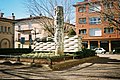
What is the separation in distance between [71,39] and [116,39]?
28.7 metres

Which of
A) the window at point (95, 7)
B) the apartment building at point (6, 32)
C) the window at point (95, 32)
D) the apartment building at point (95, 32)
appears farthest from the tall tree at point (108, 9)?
the window at point (95, 32)

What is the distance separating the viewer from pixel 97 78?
10.3 m

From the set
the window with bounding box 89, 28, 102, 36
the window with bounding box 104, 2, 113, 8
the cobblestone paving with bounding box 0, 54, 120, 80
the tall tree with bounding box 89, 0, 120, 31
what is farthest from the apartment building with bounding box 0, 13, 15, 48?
the cobblestone paving with bounding box 0, 54, 120, 80

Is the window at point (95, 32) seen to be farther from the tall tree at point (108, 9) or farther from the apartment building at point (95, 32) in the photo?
the tall tree at point (108, 9)

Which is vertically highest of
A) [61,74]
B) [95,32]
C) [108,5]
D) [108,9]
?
[108,5]

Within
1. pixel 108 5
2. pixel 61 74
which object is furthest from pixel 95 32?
pixel 61 74

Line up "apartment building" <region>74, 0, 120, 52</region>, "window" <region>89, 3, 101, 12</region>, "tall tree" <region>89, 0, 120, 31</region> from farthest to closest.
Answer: "apartment building" <region>74, 0, 120, 52</region> < "window" <region>89, 3, 101, 12</region> < "tall tree" <region>89, 0, 120, 31</region>

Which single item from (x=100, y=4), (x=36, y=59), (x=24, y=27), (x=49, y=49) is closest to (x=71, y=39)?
(x=49, y=49)

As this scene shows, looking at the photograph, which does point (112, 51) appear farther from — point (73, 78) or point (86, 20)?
point (73, 78)

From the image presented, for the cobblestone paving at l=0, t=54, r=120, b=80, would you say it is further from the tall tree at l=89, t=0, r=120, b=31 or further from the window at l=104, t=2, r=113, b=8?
the window at l=104, t=2, r=113, b=8

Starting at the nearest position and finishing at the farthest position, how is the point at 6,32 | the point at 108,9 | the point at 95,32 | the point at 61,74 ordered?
the point at 61,74 < the point at 108,9 < the point at 6,32 < the point at 95,32

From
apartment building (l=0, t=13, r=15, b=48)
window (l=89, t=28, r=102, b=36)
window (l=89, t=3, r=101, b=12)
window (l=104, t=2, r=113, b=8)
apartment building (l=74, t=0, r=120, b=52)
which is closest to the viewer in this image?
window (l=104, t=2, r=113, b=8)

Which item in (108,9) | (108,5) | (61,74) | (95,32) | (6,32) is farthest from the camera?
(95,32)

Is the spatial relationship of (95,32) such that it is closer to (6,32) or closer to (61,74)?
(6,32)
